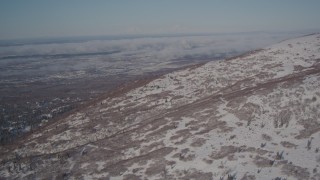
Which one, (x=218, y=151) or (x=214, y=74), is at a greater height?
(x=214, y=74)

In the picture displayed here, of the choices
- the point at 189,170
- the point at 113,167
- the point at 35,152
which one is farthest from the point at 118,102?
the point at 189,170

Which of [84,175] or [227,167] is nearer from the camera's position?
[227,167]

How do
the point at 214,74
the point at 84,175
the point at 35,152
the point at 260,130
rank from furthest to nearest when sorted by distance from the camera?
the point at 214,74
the point at 35,152
the point at 260,130
the point at 84,175

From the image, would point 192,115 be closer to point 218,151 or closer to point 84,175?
point 218,151

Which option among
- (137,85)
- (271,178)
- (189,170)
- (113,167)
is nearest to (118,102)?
(137,85)

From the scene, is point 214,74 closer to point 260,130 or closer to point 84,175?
point 260,130

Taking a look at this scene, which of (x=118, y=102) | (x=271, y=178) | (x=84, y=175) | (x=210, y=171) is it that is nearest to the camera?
(x=271, y=178)
